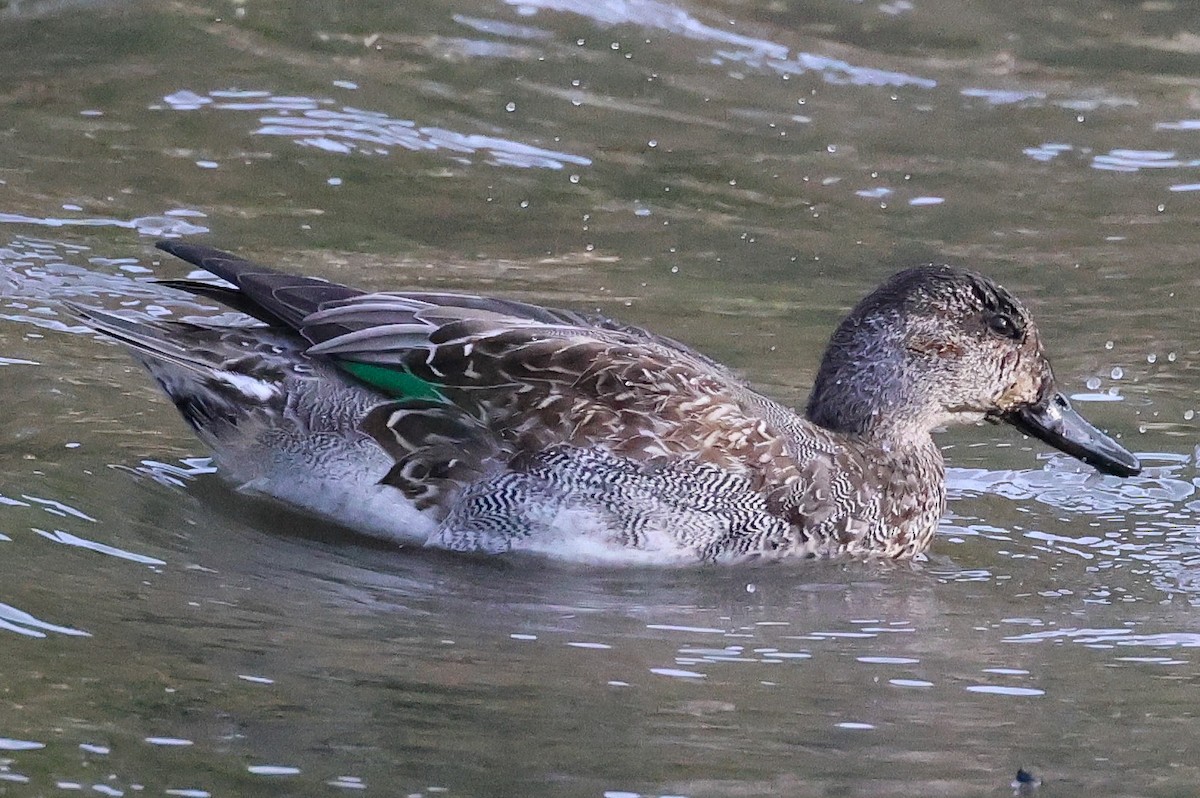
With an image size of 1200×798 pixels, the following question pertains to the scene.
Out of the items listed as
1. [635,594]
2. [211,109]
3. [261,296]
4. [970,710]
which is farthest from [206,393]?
[211,109]

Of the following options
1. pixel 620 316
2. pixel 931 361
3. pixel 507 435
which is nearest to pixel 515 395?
pixel 507 435

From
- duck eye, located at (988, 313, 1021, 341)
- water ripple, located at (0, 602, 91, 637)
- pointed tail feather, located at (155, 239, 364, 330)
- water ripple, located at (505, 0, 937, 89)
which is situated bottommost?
water ripple, located at (0, 602, 91, 637)

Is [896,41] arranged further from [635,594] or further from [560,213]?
[635,594]

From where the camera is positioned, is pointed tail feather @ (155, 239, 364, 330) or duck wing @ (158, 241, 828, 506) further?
pointed tail feather @ (155, 239, 364, 330)

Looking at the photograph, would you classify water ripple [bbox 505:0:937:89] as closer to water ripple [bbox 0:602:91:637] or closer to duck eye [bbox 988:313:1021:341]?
duck eye [bbox 988:313:1021:341]

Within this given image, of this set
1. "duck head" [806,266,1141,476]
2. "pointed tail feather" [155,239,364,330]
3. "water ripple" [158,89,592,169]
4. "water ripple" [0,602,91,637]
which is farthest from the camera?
"water ripple" [158,89,592,169]

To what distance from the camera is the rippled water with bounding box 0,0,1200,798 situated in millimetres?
4941

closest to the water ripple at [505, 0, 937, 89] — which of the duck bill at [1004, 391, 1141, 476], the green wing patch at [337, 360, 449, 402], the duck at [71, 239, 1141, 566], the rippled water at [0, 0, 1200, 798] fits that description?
the rippled water at [0, 0, 1200, 798]

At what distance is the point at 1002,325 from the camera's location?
7.37 metres

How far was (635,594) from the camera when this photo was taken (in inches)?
252

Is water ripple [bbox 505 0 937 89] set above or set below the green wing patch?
above

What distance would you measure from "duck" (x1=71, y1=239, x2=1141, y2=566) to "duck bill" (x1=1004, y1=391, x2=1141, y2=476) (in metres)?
0.49

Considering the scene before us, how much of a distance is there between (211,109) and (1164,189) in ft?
16.9

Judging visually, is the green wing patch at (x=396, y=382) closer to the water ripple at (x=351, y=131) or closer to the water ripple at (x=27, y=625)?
the water ripple at (x=27, y=625)
